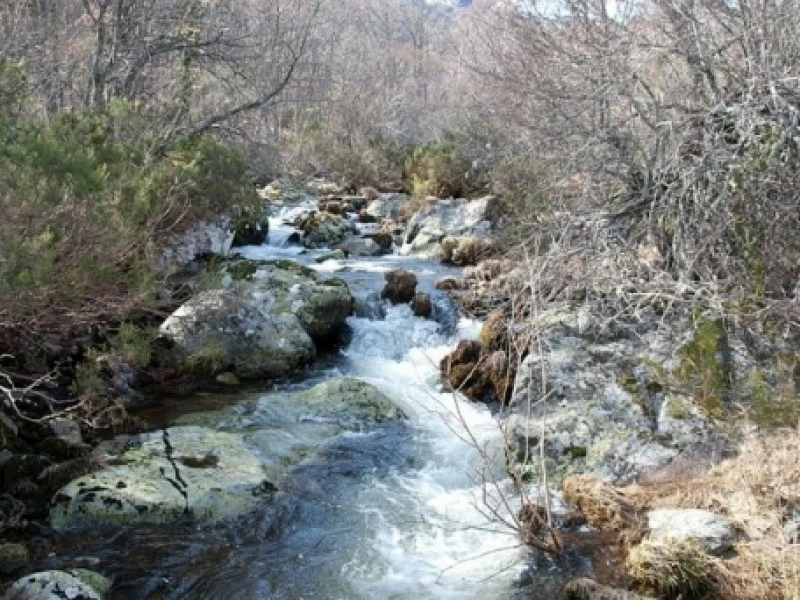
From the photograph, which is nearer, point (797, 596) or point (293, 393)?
point (797, 596)

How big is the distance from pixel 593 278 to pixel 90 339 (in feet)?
17.1

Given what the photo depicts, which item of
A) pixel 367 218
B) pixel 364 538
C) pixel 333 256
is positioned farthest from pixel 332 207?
pixel 364 538

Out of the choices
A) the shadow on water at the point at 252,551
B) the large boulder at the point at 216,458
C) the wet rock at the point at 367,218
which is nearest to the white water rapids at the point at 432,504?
the shadow on water at the point at 252,551

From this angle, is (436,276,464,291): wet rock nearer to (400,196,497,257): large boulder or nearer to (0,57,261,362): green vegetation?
(400,196,497,257): large boulder

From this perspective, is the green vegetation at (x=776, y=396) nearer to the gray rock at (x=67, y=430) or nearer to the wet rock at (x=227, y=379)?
the wet rock at (x=227, y=379)

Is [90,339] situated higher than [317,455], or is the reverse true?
[90,339]

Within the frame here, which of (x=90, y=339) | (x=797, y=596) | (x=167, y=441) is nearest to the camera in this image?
(x=797, y=596)

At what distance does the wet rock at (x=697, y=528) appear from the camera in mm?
4777

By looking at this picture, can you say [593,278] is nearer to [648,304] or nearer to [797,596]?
[648,304]

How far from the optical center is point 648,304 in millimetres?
7156

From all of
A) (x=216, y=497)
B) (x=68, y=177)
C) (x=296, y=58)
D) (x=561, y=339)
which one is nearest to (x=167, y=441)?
(x=216, y=497)

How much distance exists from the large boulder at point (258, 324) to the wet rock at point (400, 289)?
813 mm

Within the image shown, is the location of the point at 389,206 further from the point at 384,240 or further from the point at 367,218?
the point at 384,240

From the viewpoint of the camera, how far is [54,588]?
4.37m
